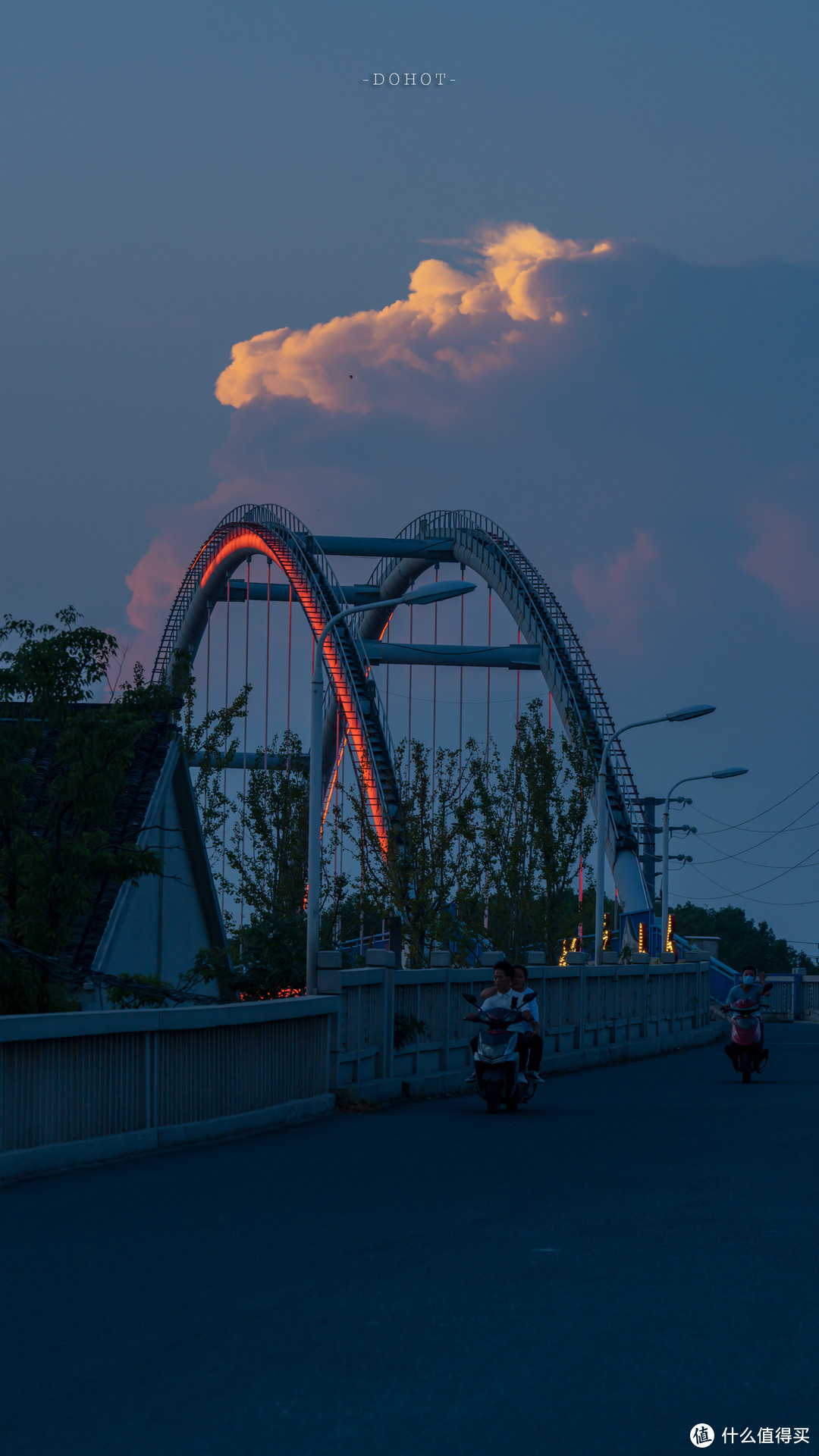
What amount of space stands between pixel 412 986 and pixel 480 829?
24.6 metres

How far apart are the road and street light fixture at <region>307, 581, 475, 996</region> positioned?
4974mm

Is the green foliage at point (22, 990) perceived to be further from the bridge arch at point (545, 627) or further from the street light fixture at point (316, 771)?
the bridge arch at point (545, 627)

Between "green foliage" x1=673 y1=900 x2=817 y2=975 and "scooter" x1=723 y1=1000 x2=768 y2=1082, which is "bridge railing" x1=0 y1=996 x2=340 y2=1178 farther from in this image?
"green foliage" x1=673 y1=900 x2=817 y2=975

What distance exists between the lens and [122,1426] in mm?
5016

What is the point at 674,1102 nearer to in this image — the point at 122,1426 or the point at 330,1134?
the point at 330,1134

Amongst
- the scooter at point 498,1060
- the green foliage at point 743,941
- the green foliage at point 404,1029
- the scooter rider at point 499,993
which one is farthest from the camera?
the green foliage at point 743,941

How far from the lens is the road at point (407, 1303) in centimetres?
507

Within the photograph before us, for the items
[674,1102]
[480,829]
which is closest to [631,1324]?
[674,1102]

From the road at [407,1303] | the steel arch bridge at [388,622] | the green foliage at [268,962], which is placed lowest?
the road at [407,1303]

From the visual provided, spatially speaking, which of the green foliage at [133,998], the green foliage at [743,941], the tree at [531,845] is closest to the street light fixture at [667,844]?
the tree at [531,845]

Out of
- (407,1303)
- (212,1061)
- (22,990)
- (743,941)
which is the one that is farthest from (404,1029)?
(743,941)

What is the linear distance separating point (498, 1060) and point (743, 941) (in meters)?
141

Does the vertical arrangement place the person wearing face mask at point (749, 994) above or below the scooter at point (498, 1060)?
above

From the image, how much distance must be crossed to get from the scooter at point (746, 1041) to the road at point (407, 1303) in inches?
412
